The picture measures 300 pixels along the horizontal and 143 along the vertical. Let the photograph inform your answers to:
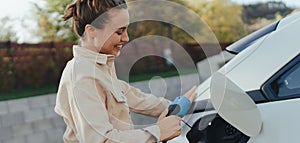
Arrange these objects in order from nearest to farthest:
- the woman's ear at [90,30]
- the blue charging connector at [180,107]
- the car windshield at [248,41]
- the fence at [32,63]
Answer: the woman's ear at [90,30]
the blue charging connector at [180,107]
the car windshield at [248,41]
the fence at [32,63]

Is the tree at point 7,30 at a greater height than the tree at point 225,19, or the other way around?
the tree at point 7,30

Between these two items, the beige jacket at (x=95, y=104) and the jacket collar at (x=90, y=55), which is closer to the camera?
the beige jacket at (x=95, y=104)

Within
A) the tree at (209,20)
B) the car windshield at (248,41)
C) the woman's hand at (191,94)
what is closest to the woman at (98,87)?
the woman's hand at (191,94)

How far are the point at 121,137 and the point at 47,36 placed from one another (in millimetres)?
6032

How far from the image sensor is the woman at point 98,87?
1.57 metres

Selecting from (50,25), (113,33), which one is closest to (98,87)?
(113,33)

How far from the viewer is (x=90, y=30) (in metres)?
1.67

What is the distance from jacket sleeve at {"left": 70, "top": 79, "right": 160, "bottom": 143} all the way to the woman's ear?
194 millimetres

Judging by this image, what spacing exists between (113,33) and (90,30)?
9 cm

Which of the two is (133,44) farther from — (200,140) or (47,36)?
→ (47,36)

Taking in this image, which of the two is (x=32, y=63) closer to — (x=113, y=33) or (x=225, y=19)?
(x=113, y=33)

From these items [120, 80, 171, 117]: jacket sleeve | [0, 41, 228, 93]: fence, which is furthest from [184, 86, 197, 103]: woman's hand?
[0, 41, 228, 93]: fence

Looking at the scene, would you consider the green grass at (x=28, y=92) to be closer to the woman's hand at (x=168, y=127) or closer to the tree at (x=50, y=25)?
the tree at (x=50, y=25)

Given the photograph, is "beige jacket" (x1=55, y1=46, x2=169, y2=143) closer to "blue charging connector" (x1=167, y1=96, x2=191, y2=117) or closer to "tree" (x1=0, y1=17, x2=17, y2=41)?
"blue charging connector" (x1=167, y1=96, x2=191, y2=117)
